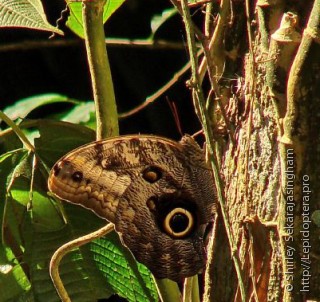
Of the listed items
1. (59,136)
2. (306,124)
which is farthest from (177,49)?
(306,124)

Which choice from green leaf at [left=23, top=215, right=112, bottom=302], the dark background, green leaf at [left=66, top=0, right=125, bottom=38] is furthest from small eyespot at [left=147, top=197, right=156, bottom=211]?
the dark background

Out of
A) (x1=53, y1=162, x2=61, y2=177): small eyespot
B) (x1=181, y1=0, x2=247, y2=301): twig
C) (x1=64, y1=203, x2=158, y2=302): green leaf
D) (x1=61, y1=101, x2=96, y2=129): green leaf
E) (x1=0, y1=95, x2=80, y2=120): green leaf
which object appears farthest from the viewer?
(x1=0, y1=95, x2=80, y2=120): green leaf

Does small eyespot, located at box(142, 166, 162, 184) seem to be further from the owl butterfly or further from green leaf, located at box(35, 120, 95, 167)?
green leaf, located at box(35, 120, 95, 167)

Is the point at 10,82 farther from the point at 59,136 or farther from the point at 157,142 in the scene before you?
the point at 157,142

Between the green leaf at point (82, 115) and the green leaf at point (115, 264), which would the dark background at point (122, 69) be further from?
the green leaf at point (115, 264)

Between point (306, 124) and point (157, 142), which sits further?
point (157, 142)

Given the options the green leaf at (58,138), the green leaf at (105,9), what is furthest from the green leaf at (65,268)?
the green leaf at (105,9)

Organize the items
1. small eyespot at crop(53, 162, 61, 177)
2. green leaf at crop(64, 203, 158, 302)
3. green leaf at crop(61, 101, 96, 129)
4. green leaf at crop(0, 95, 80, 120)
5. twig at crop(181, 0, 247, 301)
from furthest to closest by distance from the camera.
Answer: green leaf at crop(0, 95, 80, 120) → green leaf at crop(61, 101, 96, 129) → green leaf at crop(64, 203, 158, 302) → small eyespot at crop(53, 162, 61, 177) → twig at crop(181, 0, 247, 301)
